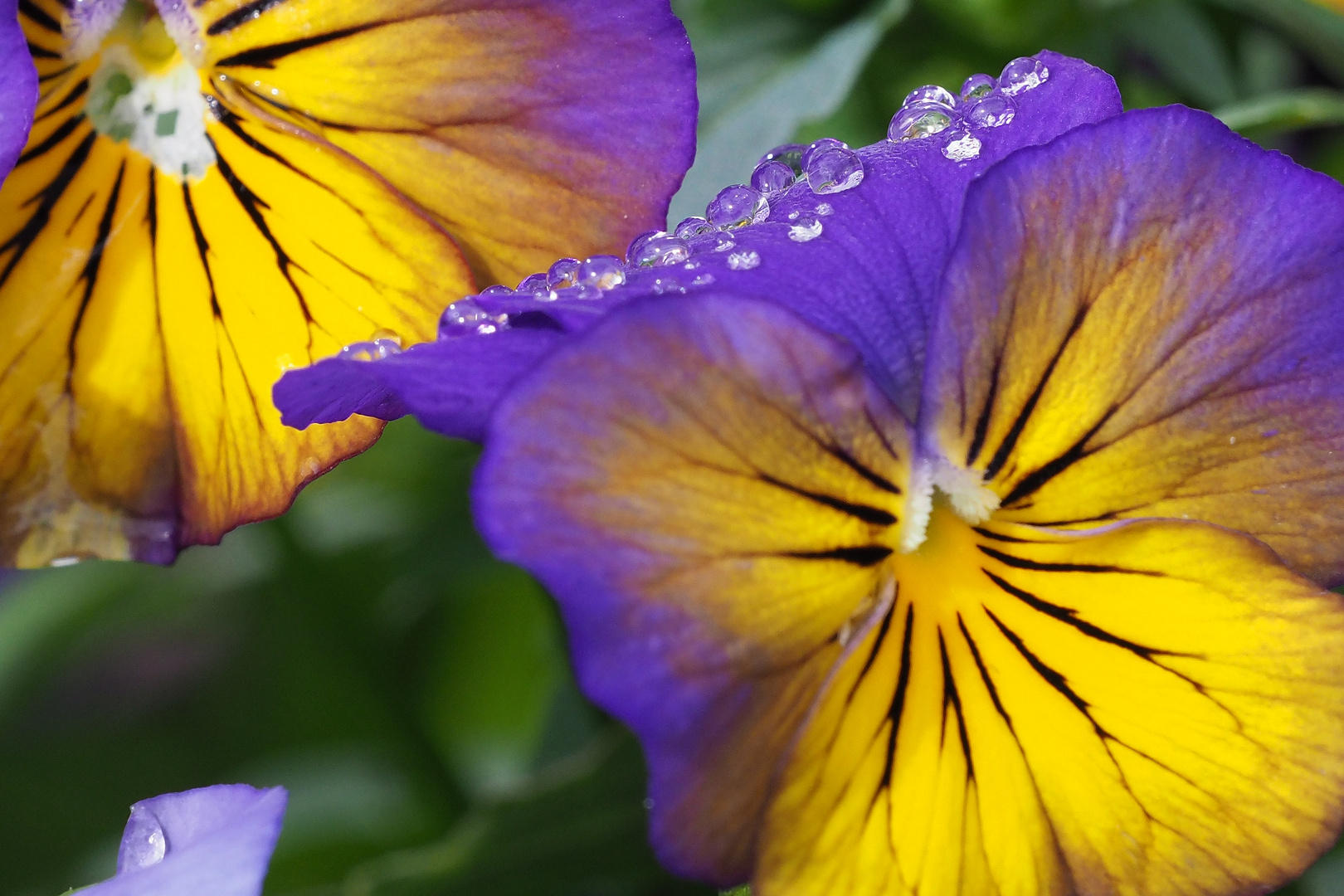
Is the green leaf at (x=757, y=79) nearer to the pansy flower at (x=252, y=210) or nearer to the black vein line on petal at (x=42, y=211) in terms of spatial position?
the pansy flower at (x=252, y=210)

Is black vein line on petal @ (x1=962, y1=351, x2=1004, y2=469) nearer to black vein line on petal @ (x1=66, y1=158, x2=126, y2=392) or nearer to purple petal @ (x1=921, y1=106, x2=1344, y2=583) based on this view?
purple petal @ (x1=921, y1=106, x2=1344, y2=583)

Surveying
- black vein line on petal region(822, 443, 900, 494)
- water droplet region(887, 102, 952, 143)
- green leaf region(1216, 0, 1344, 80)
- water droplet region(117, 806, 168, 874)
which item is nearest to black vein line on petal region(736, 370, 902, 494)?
black vein line on petal region(822, 443, 900, 494)

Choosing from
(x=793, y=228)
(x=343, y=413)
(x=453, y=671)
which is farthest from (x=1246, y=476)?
(x=453, y=671)

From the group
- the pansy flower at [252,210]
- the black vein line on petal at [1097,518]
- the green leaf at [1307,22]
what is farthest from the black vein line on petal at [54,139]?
the green leaf at [1307,22]

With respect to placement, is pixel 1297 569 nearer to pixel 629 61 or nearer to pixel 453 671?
pixel 629 61

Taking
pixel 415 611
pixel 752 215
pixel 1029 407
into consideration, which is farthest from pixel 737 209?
pixel 415 611

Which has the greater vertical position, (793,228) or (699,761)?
(793,228)

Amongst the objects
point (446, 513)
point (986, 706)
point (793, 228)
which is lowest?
point (986, 706)

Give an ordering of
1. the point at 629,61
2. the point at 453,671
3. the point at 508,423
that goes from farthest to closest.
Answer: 1. the point at 453,671
2. the point at 629,61
3. the point at 508,423
